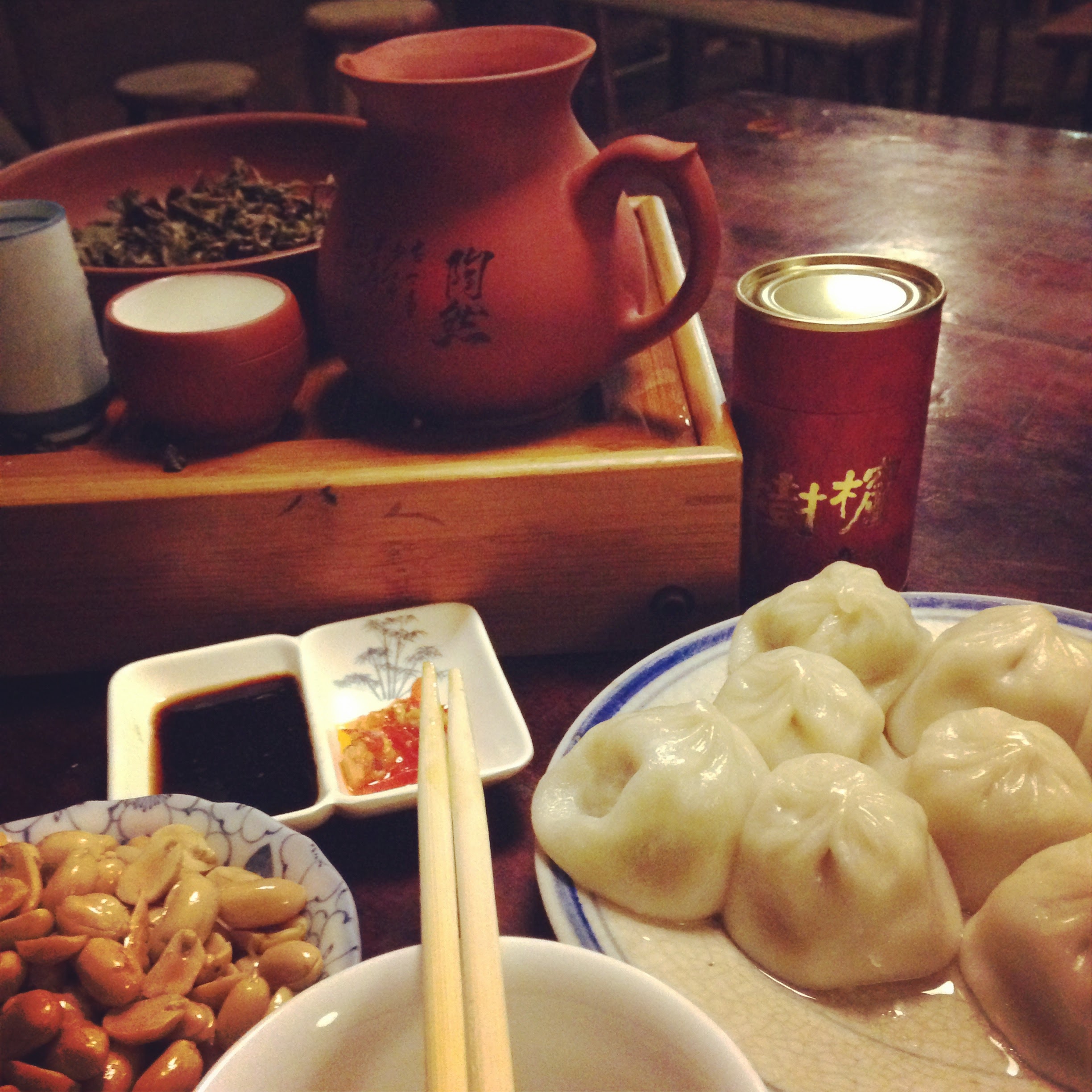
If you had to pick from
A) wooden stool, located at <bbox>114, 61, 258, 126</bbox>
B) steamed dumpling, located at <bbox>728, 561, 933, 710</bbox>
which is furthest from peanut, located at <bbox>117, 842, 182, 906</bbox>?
wooden stool, located at <bbox>114, 61, 258, 126</bbox>

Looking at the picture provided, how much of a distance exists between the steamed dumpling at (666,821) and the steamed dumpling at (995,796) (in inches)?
6.5

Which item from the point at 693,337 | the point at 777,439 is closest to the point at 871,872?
the point at 777,439

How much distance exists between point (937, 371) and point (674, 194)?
2.77 ft

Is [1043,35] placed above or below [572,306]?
below

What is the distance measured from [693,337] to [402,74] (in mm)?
546

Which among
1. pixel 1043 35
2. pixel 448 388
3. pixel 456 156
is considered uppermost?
pixel 456 156

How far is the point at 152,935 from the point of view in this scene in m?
0.89

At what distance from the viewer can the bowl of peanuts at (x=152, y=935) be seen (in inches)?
31.4

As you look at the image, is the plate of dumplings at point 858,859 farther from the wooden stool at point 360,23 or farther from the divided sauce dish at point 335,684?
the wooden stool at point 360,23

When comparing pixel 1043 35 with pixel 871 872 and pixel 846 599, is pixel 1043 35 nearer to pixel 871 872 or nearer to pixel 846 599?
pixel 846 599

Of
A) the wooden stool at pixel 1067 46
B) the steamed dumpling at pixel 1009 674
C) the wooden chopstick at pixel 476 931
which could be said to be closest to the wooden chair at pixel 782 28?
the wooden stool at pixel 1067 46

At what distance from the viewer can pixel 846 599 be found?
1.17m

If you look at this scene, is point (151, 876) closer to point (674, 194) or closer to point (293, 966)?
point (293, 966)

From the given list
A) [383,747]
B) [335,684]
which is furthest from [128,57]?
[383,747]
